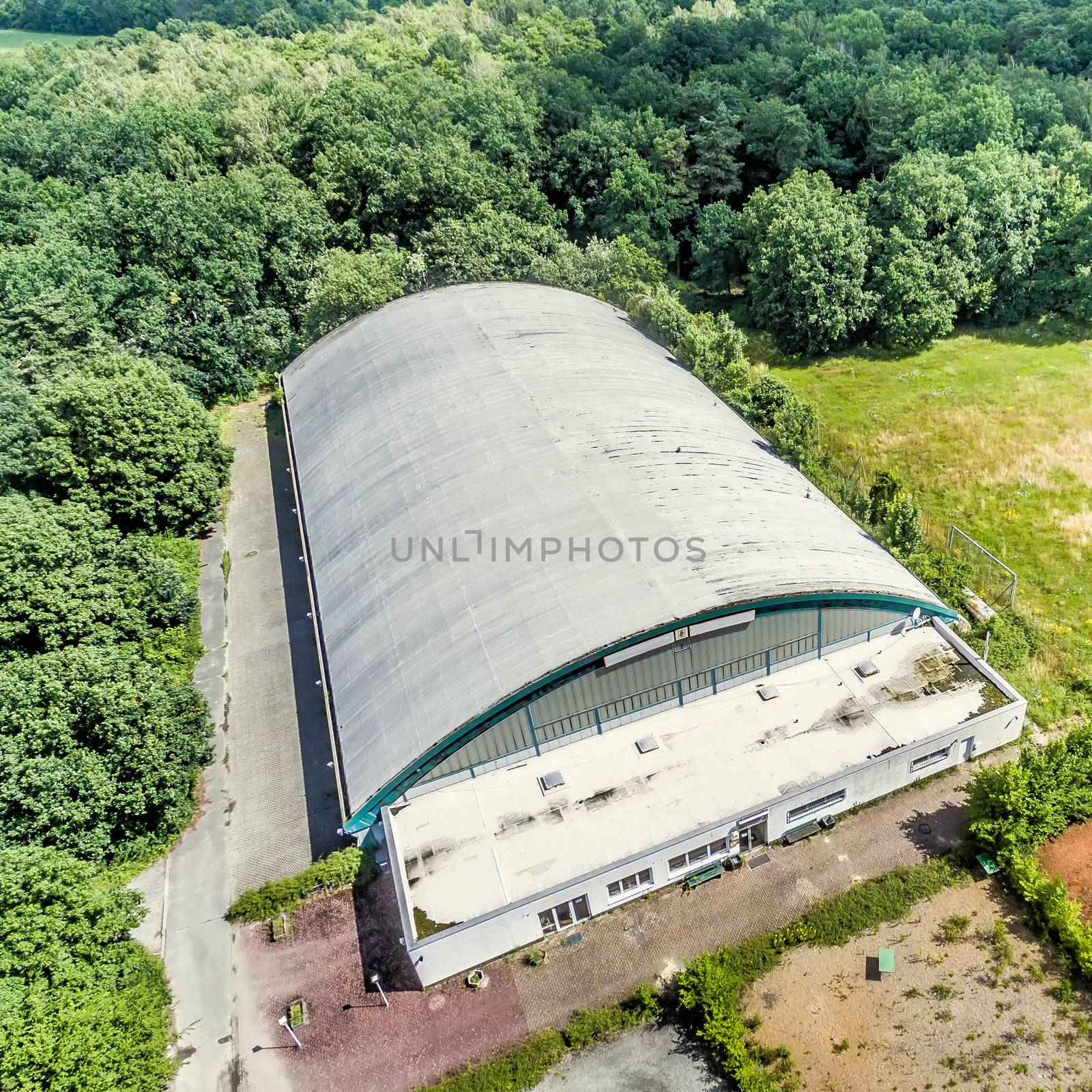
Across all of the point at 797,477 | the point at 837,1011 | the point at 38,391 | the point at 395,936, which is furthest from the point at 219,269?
the point at 837,1011

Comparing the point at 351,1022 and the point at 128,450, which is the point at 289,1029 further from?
the point at 128,450

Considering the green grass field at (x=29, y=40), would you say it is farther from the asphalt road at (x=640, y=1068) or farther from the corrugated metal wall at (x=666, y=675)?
the asphalt road at (x=640, y=1068)

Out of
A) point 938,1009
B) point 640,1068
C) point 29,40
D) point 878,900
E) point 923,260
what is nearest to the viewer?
point 640,1068

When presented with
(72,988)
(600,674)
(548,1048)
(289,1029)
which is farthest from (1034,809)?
(72,988)

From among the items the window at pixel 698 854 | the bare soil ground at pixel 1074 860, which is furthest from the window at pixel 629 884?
the bare soil ground at pixel 1074 860

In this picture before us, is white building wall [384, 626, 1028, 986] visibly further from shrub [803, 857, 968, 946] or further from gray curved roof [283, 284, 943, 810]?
gray curved roof [283, 284, 943, 810]

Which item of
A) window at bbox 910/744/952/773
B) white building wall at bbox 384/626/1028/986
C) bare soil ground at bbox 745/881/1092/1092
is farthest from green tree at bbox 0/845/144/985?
window at bbox 910/744/952/773
